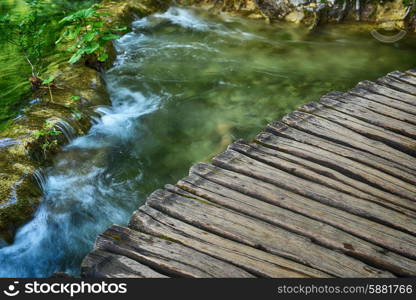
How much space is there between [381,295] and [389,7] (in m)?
7.92

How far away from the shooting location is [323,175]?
3387 millimetres

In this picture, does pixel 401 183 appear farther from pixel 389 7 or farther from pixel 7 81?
pixel 389 7

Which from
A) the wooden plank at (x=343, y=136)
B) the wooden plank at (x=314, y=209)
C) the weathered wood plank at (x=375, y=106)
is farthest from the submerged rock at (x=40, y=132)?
the weathered wood plank at (x=375, y=106)

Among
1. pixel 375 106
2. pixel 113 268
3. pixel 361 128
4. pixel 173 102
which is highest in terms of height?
pixel 375 106

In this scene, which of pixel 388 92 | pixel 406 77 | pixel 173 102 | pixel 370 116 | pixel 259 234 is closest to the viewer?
pixel 259 234

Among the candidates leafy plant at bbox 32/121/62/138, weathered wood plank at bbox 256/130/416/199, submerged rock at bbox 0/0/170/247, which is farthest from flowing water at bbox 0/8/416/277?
weathered wood plank at bbox 256/130/416/199

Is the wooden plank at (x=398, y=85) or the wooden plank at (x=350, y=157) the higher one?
the wooden plank at (x=398, y=85)

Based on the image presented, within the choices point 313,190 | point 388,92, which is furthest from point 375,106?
point 313,190

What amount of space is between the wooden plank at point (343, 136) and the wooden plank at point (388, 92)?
1040 millimetres

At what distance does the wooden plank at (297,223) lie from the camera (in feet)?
8.48

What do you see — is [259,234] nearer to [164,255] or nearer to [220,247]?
[220,247]

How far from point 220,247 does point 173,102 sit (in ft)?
13.1

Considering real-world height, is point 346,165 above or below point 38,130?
above

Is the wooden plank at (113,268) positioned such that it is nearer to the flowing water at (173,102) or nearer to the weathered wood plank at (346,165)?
the flowing water at (173,102)
